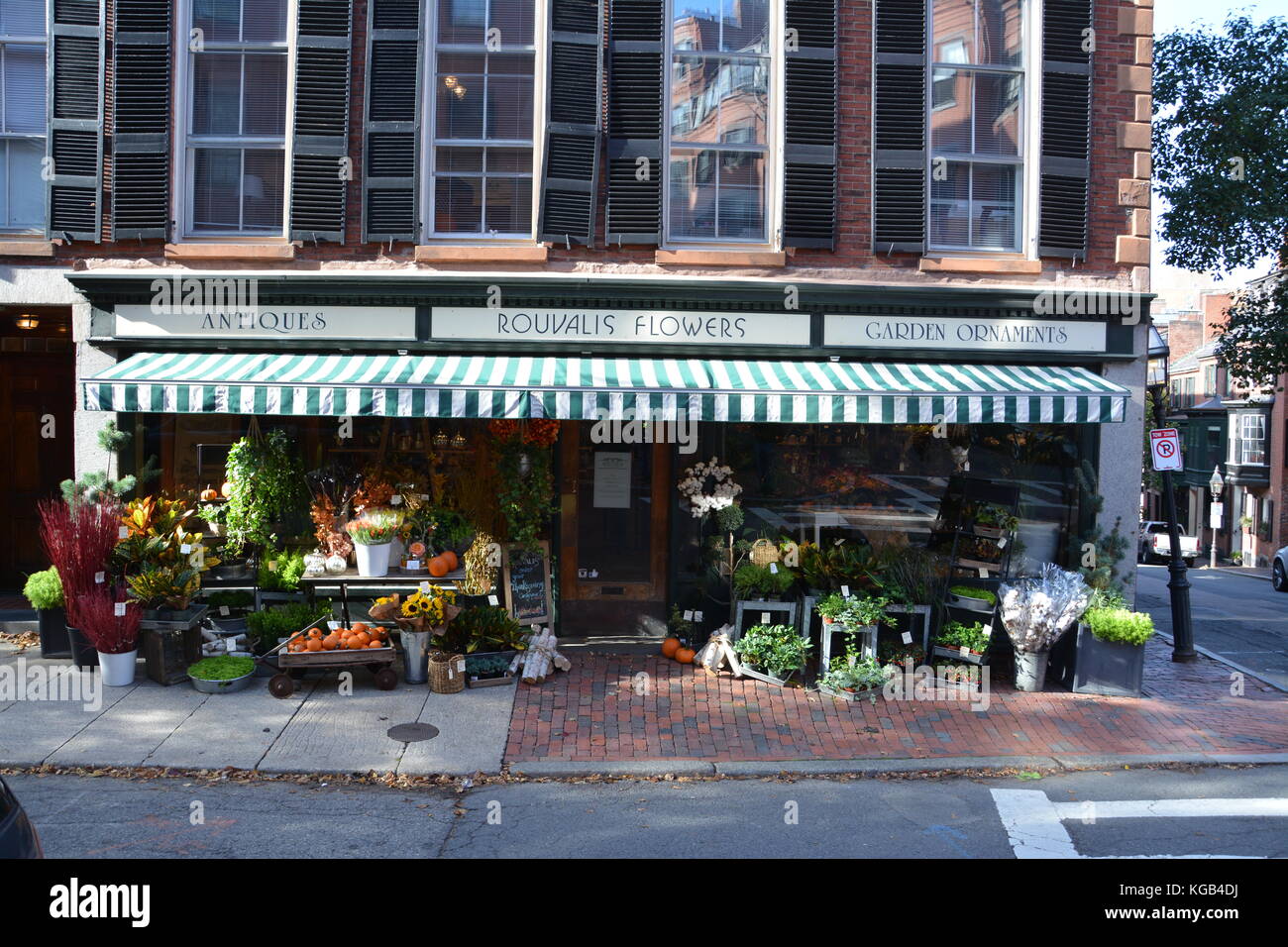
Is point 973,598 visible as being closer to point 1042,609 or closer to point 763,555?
point 1042,609

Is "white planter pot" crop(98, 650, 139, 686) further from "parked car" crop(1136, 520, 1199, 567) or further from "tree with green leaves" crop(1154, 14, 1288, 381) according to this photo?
"parked car" crop(1136, 520, 1199, 567)

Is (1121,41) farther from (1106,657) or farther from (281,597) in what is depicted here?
(281,597)

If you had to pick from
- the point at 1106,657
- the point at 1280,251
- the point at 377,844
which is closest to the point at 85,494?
the point at 377,844

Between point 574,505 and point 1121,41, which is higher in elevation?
point 1121,41

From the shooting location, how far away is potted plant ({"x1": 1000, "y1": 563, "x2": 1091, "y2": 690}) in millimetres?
9453

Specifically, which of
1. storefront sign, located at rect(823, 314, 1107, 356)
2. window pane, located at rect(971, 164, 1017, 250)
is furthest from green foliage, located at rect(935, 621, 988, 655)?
window pane, located at rect(971, 164, 1017, 250)

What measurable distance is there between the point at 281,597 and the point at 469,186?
14.7 ft

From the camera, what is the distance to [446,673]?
29.5 ft

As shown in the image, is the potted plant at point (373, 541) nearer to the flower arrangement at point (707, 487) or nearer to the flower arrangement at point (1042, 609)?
the flower arrangement at point (707, 487)

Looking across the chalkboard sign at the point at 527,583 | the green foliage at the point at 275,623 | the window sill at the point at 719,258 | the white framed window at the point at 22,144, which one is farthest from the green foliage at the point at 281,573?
the window sill at the point at 719,258

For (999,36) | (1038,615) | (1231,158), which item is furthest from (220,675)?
(1231,158)

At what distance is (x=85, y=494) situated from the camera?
396 inches

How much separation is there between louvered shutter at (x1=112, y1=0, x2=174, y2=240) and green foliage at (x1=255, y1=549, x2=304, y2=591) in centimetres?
336

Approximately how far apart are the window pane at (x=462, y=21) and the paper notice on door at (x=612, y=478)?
437 cm
